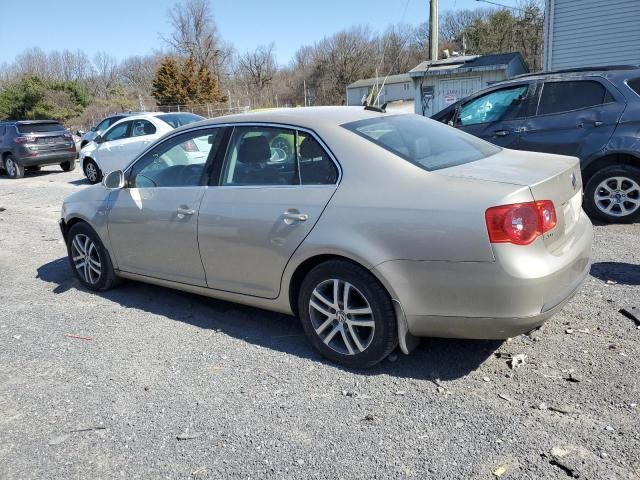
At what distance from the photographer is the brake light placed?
2871mm

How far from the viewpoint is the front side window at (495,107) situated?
7.17 m

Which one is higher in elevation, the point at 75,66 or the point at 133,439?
the point at 75,66

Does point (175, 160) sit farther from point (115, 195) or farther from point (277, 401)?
point (277, 401)

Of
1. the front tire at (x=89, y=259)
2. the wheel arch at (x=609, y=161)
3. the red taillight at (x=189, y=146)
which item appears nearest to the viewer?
the red taillight at (x=189, y=146)

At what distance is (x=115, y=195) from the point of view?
4844mm

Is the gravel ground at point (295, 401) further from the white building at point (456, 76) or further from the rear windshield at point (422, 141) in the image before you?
the white building at point (456, 76)

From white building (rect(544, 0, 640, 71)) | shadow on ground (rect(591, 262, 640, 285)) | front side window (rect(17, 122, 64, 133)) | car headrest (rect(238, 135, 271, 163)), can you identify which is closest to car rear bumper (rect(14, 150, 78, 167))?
front side window (rect(17, 122, 64, 133))

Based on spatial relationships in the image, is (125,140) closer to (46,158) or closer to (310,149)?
(46,158)

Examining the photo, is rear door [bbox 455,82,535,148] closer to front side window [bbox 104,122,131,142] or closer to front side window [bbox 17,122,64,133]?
front side window [bbox 104,122,131,142]

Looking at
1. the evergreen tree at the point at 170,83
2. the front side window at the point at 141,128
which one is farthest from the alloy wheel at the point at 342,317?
the evergreen tree at the point at 170,83

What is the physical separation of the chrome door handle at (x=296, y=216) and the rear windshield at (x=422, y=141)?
64 centimetres

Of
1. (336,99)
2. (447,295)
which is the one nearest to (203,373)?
(447,295)

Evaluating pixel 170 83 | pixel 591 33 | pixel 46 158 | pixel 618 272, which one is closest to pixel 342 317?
pixel 618 272

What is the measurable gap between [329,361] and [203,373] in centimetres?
83
